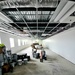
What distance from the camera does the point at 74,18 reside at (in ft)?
10.2

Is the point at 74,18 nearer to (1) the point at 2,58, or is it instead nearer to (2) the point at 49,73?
(2) the point at 49,73

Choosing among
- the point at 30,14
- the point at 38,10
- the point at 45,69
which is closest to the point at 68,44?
the point at 45,69

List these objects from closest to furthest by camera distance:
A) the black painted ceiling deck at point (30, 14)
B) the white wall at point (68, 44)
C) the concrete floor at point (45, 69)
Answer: the black painted ceiling deck at point (30, 14)
the concrete floor at point (45, 69)
the white wall at point (68, 44)

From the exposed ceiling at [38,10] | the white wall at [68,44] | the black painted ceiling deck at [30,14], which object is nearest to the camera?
the exposed ceiling at [38,10]

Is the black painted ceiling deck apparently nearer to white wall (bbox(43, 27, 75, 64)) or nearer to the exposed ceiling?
the exposed ceiling

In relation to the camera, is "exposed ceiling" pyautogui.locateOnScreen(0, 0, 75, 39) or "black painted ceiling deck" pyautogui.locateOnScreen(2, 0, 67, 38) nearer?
"exposed ceiling" pyautogui.locateOnScreen(0, 0, 75, 39)

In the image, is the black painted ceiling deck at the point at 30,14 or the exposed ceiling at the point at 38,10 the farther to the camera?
the black painted ceiling deck at the point at 30,14

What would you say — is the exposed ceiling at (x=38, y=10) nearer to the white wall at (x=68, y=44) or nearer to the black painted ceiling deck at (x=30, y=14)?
the black painted ceiling deck at (x=30, y=14)

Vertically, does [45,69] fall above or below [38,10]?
below

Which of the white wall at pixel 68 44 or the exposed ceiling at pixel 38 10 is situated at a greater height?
the exposed ceiling at pixel 38 10

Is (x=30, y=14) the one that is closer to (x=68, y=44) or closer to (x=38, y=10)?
(x=38, y=10)

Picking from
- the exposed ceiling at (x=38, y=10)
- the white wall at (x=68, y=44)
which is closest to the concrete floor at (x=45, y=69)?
the white wall at (x=68, y=44)

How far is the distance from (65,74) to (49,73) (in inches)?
25.1

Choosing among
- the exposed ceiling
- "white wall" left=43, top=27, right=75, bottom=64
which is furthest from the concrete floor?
the exposed ceiling
